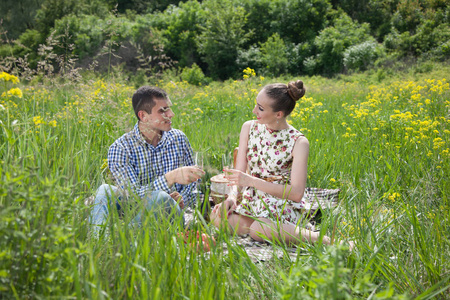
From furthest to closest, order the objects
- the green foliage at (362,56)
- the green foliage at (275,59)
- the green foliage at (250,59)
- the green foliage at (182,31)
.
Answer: the green foliage at (182,31), the green foliage at (250,59), the green foliage at (275,59), the green foliage at (362,56)

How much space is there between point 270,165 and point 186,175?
71 centimetres

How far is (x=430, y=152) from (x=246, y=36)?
2685cm

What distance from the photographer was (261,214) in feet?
8.93

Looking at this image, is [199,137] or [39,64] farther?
[199,137]

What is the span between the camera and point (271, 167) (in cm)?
290

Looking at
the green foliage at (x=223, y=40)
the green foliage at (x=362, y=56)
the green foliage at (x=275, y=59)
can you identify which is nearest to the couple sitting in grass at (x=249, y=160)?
the green foliage at (x=362, y=56)

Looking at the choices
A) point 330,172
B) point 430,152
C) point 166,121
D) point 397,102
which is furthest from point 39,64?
point 397,102

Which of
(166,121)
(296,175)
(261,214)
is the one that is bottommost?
(261,214)

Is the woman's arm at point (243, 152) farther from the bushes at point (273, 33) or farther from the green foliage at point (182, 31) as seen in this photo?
the green foliage at point (182, 31)

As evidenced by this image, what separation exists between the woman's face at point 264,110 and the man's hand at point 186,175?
0.64m

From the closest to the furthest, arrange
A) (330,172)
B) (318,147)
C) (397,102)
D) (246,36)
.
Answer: (330,172) → (318,147) → (397,102) → (246,36)

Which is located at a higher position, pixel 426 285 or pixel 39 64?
pixel 39 64

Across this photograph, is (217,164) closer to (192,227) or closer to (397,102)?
(192,227)

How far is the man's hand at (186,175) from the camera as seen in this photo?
89.4 inches
